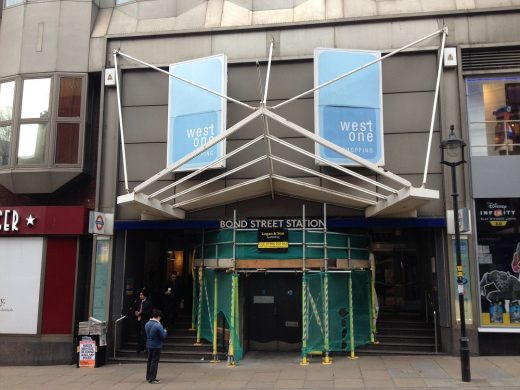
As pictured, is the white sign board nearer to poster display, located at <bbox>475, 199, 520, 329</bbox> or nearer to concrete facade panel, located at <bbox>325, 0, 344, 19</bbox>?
concrete facade panel, located at <bbox>325, 0, 344, 19</bbox>

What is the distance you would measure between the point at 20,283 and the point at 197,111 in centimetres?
730

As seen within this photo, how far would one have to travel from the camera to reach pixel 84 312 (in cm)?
1508

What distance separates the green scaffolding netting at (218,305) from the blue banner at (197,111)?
3.20 metres

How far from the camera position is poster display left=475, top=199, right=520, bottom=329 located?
13.3 m

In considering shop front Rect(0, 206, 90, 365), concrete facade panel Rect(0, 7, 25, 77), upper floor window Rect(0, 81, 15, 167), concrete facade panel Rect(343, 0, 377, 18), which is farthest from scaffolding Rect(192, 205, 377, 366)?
concrete facade panel Rect(0, 7, 25, 77)

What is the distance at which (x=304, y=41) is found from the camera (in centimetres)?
1497

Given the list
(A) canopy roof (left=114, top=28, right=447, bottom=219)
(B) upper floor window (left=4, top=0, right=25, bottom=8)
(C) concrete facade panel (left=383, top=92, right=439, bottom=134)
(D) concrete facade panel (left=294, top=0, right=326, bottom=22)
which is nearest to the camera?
(A) canopy roof (left=114, top=28, right=447, bottom=219)

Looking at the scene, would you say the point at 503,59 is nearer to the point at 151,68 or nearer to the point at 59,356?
the point at 151,68

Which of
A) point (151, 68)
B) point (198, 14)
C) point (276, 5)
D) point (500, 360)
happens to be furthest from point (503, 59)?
point (151, 68)

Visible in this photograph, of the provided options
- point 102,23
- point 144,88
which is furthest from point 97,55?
point 144,88

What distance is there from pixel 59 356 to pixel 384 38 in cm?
1318

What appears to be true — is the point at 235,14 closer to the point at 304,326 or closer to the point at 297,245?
the point at 297,245

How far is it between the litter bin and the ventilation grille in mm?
12637

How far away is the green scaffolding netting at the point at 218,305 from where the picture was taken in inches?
509
